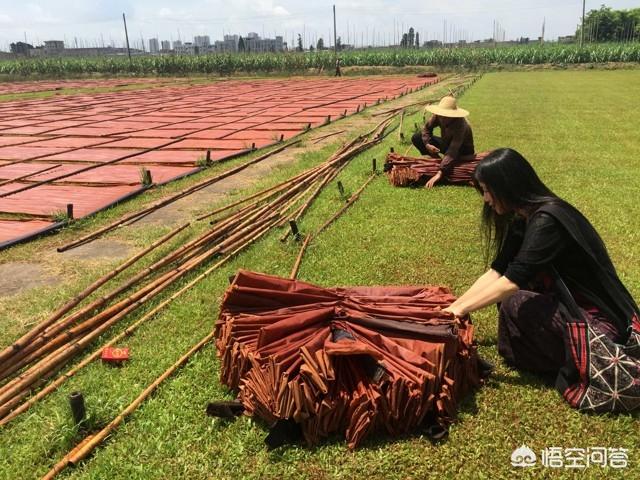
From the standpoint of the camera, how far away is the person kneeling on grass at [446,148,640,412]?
8.22 ft

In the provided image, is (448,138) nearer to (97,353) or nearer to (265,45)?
(97,353)

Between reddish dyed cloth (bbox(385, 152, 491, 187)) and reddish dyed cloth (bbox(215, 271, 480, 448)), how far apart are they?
13.3 ft

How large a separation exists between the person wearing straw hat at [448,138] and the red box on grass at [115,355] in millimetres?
4520

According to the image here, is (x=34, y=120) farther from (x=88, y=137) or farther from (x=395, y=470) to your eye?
(x=395, y=470)

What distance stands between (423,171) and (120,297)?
4360 millimetres

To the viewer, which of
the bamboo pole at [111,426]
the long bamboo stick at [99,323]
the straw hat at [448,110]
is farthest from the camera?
the straw hat at [448,110]

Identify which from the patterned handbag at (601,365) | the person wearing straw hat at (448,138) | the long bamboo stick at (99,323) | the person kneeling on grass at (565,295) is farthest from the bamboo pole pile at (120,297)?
the patterned handbag at (601,365)

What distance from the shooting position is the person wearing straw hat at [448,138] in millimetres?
6254

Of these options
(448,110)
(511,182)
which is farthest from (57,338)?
(448,110)

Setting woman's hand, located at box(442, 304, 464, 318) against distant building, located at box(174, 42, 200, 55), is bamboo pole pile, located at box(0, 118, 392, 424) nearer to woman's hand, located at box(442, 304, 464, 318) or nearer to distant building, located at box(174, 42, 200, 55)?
woman's hand, located at box(442, 304, 464, 318)

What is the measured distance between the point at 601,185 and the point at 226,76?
3819cm

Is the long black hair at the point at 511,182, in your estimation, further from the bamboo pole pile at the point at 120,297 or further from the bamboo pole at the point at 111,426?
the bamboo pole pile at the point at 120,297

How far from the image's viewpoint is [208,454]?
8.02ft

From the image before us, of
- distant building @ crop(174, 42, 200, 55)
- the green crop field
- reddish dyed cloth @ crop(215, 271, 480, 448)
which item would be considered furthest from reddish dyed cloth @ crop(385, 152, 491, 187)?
distant building @ crop(174, 42, 200, 55)
